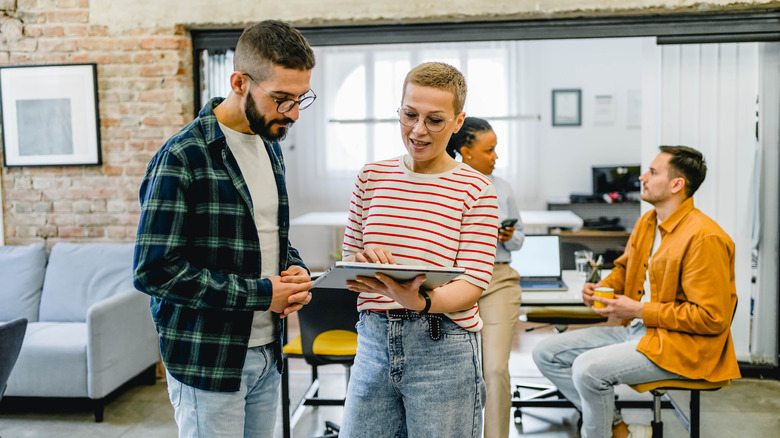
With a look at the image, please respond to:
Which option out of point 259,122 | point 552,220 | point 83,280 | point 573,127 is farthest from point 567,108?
→ point 259,122

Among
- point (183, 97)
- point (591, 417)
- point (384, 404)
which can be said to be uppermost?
point (183, 97)

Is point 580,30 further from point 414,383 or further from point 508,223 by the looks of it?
point 414,383

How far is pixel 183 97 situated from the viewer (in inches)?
156

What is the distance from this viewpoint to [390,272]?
1336 mm

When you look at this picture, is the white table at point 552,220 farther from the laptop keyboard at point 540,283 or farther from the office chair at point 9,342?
the office chair at point 9,342

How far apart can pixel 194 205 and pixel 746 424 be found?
10.6 ft

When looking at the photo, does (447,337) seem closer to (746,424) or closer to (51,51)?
(746,424)

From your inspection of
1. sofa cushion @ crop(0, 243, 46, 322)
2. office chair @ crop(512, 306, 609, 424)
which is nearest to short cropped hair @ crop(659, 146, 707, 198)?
office chair @ crop(512, 306, 609, 424)

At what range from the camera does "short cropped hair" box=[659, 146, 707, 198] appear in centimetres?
279

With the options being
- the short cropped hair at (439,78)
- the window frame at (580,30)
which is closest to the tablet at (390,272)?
the short cropped hair at (439,78)

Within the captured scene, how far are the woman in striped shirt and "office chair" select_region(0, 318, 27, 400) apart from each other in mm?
1459

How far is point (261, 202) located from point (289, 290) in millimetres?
251

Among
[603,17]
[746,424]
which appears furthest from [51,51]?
[746,424]

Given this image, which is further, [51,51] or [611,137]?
[611,137]
